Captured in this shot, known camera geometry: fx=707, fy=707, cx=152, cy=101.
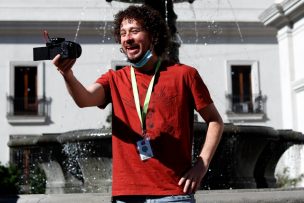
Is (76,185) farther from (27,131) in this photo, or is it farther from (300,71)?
(27,131)

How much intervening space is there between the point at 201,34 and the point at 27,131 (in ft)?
21.9

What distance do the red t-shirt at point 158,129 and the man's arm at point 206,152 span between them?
0.03 meters

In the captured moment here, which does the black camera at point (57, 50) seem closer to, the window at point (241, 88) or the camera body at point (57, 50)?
the camera body at point (57, 50)

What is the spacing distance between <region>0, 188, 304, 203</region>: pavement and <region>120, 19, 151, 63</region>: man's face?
5.54 ft

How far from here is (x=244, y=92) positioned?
78.9 feet

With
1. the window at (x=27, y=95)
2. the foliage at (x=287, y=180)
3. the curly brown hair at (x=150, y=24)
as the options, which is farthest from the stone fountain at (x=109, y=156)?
the window at (x=27, y=95)

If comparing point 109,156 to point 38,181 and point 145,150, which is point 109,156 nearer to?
point 145,150

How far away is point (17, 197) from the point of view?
4.72 meters

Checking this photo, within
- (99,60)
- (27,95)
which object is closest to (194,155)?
(99,60)

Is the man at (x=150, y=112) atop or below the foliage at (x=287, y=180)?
atop

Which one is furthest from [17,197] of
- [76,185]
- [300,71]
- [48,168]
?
[300,71]

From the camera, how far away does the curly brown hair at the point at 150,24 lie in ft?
8.49

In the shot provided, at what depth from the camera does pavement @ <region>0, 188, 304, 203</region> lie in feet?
13.8

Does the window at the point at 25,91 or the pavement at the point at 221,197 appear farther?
the window at the point at 25,91
